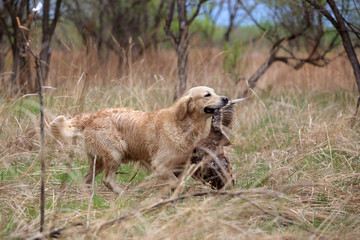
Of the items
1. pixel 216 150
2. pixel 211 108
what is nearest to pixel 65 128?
pixel 211 108

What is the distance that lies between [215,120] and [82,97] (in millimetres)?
2319

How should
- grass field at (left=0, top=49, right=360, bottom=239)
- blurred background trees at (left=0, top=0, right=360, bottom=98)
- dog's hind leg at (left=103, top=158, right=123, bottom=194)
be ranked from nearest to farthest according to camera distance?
grass field at (left=0, top=49, right=360, bottom=239) → dog's hind leg at (left=103, top=158, right=123, bottom=194) → blurred background trees at (left=0, top=0, right=360, bottom=98)

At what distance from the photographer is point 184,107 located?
4.30 metres

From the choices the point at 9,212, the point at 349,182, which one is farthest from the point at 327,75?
the point at 9,212

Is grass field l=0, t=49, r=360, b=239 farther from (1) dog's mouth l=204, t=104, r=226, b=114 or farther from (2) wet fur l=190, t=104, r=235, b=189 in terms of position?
(1) dog's mouth l=204, t=104, r=226, b=114

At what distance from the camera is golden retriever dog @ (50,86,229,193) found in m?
4.31

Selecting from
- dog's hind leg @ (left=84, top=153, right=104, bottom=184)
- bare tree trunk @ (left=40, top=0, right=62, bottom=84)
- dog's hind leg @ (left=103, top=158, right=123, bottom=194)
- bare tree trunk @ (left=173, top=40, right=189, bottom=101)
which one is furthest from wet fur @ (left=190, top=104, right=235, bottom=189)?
bare tree trunk @ (left=40, top=0, right=62, bottom=84)

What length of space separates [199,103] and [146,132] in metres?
0.63

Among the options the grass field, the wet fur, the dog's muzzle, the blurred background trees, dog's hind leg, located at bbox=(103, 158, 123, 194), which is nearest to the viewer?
the grass field

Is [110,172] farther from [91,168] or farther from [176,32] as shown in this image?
[176,32]

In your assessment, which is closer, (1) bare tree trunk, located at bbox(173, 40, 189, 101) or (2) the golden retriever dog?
(2) the golden retriever dog

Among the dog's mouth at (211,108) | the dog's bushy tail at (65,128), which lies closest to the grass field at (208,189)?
the dog's bushy tail at (65,128)

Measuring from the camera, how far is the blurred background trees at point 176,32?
6215 millimetres

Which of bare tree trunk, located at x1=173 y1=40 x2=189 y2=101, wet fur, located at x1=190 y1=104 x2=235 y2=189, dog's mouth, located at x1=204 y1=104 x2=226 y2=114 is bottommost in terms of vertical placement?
wet fur, located at x1=190 y1=104 x2=235 y2=189
